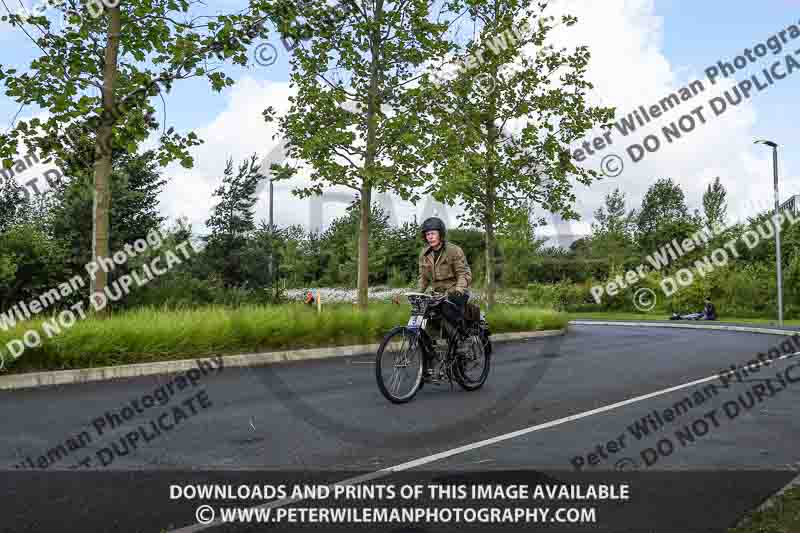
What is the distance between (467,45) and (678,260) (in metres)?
34.2

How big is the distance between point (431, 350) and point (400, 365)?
20.7 inches

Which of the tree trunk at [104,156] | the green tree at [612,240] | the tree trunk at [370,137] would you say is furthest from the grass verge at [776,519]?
the green tree at [612,240]

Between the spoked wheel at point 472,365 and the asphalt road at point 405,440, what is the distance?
0.21 meters

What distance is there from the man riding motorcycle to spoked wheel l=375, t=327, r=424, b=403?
0.29 meters

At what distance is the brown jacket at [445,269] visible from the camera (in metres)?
8.84

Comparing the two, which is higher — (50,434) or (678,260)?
(678,260)

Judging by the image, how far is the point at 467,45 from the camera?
23.2 m

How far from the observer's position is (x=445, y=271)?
8.94m

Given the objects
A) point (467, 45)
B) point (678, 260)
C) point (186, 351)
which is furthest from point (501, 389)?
point (678, 260)

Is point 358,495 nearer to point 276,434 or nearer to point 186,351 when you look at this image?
point 276,434

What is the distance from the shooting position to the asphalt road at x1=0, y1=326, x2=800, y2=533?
446 centimetres

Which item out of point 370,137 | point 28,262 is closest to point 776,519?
point 370,137

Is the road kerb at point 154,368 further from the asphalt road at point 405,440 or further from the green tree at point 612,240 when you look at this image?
the green tree at point 612,240

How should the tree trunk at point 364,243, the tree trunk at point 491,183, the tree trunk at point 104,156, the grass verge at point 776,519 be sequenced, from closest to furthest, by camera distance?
the grass verge at point 776,519
the tree trunk at point 104,156
the tree trunk at point 364,243
the tree trunk at point 491,183
